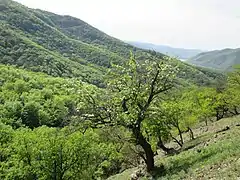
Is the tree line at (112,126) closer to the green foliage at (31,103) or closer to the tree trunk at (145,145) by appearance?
the tree trunk at (145,145)

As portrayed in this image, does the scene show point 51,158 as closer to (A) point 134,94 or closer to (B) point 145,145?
(B) point 145,145

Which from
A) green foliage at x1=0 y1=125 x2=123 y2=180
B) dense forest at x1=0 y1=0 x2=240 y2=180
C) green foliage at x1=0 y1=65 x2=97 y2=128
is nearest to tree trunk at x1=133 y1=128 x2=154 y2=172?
dense forest at x1=0 y1=0 x2=240 y2=180

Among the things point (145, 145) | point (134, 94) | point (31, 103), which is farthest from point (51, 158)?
point (31, 103)

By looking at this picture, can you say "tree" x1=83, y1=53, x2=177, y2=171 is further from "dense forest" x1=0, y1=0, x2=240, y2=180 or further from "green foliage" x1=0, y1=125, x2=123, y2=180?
"green foliage" x1=0, y1=125, x2=123, y2=180

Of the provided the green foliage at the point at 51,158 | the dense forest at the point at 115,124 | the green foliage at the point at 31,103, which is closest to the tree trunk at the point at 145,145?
the dense forest at the point at 115,124

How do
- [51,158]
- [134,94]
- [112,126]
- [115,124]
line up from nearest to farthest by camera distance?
1. [115,124]
2. [134,94]
3. [112,126]
4. [51,158]

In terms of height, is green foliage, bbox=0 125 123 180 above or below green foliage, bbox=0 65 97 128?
above

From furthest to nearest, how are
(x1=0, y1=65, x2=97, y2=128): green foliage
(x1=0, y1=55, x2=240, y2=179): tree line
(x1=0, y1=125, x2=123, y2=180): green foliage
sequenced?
(x1=0, y1=65, x2=97, y2=128): green foliage < (x1=0, y1=125, x2=123, y2=180): green foliage < (x1=0, y1=55, x2=240, y2=179): tree line

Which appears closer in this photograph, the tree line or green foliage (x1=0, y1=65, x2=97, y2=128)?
the tree line

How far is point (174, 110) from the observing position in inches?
1844

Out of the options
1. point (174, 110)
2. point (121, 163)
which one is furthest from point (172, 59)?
point (121, 163)

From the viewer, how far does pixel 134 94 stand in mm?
25688

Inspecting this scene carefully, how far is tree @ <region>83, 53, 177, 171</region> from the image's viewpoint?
83.7 ft

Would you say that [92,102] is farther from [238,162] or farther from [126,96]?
[238,162]
